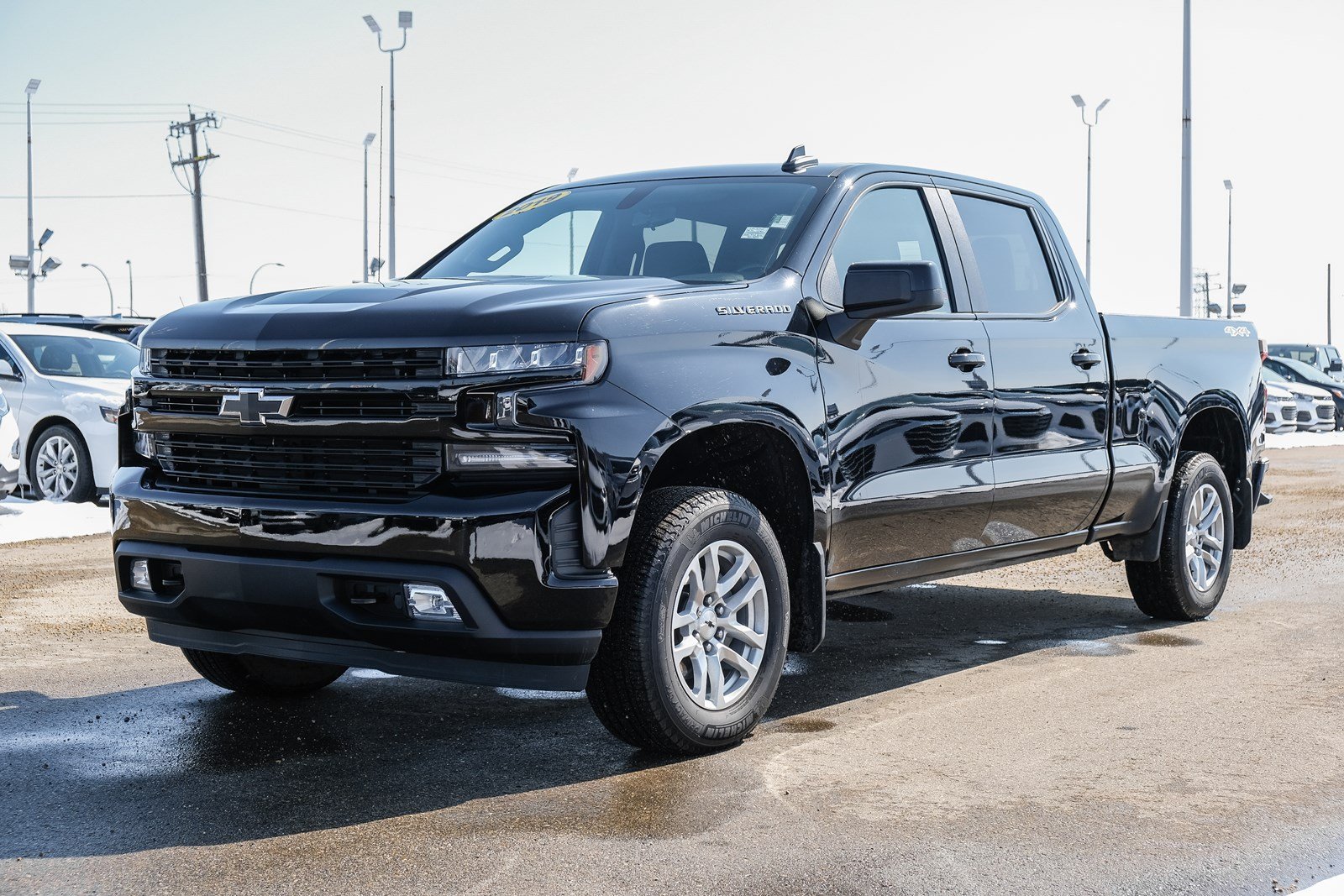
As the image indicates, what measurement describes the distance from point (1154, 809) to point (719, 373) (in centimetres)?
177

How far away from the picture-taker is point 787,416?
4.98m

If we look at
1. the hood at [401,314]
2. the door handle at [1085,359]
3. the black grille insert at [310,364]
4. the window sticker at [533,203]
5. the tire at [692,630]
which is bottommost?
the tire at [692,630]

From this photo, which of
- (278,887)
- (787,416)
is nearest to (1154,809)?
(787,416)

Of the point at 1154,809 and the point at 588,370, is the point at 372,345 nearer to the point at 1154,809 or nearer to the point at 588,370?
the point at 588,370

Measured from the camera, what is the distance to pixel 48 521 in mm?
12258

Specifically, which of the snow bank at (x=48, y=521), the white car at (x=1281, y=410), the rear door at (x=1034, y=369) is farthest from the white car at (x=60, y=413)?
the white car at (x=1281, y=410)

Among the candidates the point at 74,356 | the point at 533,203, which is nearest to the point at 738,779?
the point at 533,203

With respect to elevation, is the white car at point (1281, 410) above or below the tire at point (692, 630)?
below

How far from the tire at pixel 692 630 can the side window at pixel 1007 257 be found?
1.85 meters

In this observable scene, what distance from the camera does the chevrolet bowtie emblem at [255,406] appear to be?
14.9ft

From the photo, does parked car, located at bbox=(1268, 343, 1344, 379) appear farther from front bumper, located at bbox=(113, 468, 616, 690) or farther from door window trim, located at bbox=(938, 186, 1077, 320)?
front bumper, located at bbox=(113, 468, 616, 690)

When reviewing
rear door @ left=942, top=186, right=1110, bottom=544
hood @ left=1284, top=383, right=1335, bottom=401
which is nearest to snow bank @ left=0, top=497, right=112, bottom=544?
rear door @ left=942, top=186, right=1110, bottom=544

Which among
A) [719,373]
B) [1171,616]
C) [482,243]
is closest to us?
[719,373]

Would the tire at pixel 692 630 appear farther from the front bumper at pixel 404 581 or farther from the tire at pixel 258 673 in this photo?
the tire at pixel 258 673
